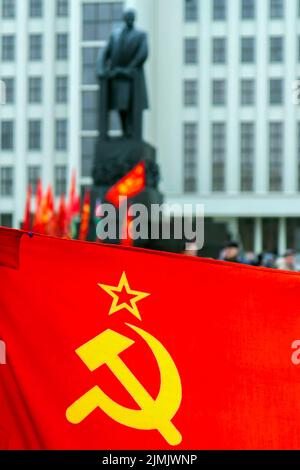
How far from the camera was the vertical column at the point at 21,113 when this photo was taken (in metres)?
51.7

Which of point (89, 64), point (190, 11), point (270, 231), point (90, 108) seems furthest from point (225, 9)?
point (270, 231)

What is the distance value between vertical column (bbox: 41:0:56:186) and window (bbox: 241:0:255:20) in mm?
11643

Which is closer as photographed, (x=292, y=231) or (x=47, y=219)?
(x=47, y=219)

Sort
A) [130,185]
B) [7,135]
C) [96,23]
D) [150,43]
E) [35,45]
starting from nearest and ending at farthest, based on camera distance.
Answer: [130,185] → [150,43] → [96,23] → [35,45] → [7,135]

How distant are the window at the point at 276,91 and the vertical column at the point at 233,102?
2.11 meters

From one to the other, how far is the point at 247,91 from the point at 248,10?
4997 mm

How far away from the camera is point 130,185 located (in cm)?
1700

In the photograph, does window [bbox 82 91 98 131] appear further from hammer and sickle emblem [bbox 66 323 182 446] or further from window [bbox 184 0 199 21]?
hammer and sickle emblem [bbox 66 323 182 446]

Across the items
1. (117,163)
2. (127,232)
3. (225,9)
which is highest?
(225,9)

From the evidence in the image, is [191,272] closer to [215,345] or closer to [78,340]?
[215,345]

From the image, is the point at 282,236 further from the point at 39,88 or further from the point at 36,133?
the point at 39,88

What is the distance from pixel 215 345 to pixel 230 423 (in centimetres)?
22

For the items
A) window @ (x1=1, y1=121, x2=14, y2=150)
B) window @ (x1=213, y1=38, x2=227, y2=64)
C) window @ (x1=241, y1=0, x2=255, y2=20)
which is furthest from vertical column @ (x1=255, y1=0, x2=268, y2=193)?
window @ (x1=1, y1=121, x2=14, y2=150)

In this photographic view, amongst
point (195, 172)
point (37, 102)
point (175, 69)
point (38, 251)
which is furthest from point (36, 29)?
point (38, 251)
